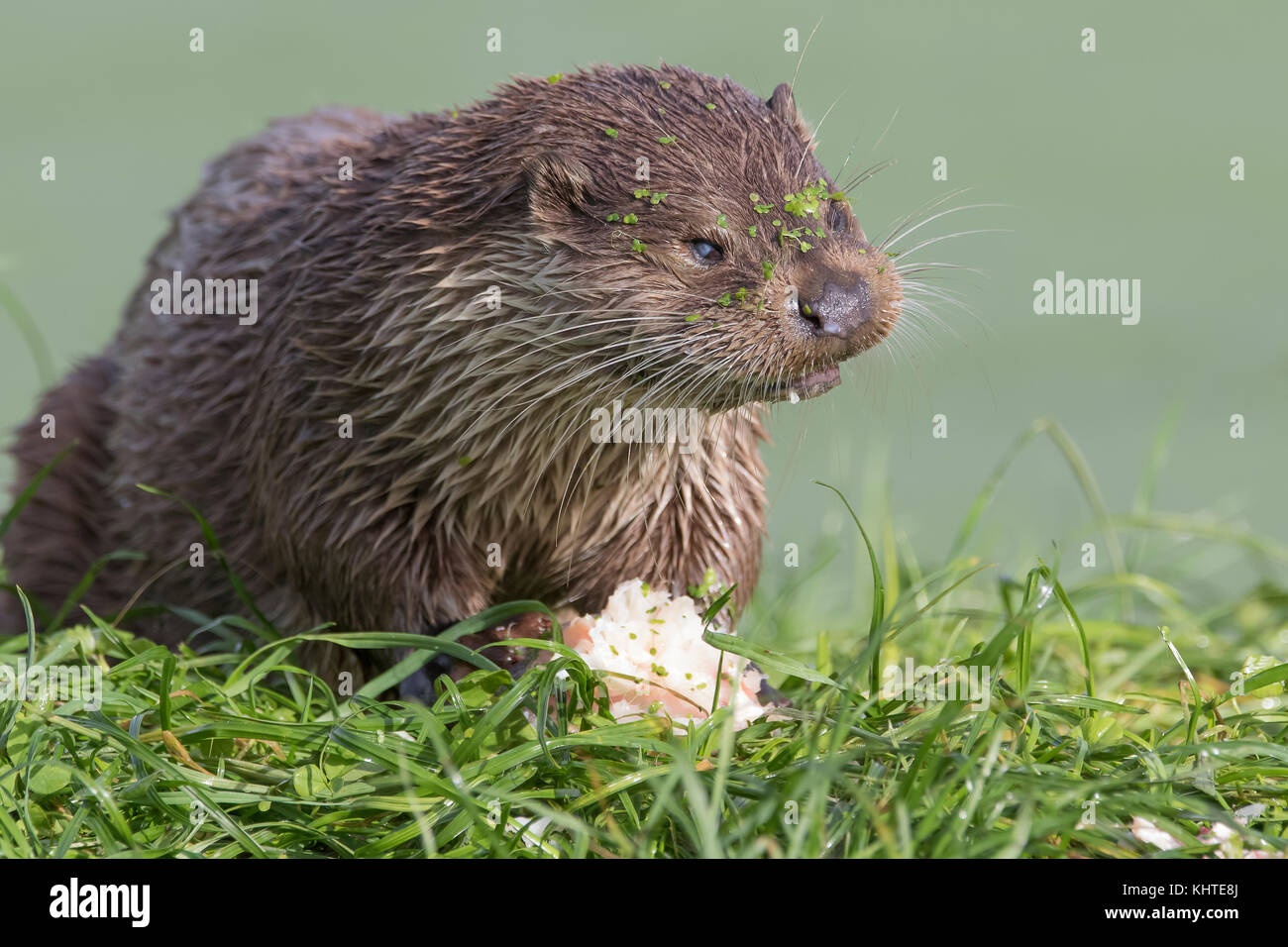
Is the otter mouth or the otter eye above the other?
the otter eye

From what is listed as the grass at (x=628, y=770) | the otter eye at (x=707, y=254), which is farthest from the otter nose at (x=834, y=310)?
the grass at (x=628, y=770)

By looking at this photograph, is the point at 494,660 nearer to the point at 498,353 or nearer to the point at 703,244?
the point at 498,353

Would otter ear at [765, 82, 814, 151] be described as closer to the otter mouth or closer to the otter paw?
the otter mouth

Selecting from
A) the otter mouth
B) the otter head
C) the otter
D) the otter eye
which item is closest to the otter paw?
the otter

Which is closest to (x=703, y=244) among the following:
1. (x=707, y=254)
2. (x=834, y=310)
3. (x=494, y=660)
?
(x=707, y=254)

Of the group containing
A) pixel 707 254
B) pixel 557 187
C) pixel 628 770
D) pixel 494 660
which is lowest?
pixel 628 770
